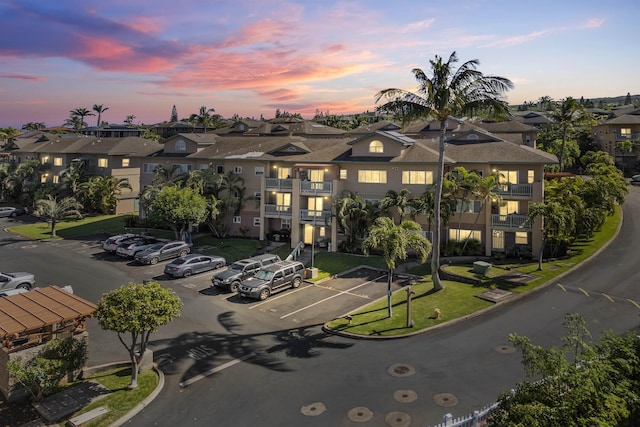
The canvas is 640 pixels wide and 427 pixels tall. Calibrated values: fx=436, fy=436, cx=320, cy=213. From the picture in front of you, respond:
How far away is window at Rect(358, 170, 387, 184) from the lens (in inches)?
1642

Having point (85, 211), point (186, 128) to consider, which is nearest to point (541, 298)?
point (85, 211)

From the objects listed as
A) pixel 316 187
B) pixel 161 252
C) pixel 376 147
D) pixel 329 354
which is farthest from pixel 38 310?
pixel 376 147

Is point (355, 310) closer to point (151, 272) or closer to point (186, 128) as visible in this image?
point (151, 272)

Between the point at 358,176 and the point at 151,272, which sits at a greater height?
the point at 358,176

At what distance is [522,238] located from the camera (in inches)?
1507

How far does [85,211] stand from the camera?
6450 cm

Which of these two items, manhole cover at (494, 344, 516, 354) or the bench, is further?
manhole cover at (494, 344, 516, 354)

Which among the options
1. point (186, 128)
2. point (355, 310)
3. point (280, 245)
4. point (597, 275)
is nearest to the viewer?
point (355, 310)

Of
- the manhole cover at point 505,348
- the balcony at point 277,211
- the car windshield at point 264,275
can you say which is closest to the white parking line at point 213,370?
the car windshield at point 264,275

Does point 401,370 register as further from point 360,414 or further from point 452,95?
point 452,95

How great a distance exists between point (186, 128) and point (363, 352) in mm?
117866

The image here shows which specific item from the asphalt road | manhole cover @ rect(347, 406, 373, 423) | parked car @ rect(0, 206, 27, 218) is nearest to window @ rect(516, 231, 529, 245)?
the asphalt road

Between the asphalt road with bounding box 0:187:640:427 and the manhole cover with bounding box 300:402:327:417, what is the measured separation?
4 cm

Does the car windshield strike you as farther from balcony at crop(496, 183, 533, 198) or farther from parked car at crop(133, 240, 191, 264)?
balcony at crop(496, 183, 533, 198)
